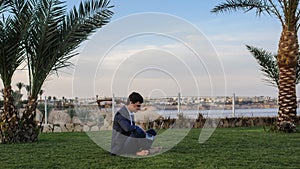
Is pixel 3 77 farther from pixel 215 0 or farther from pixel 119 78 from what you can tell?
pixel 215 0

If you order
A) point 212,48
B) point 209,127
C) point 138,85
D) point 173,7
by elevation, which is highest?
point 173,7

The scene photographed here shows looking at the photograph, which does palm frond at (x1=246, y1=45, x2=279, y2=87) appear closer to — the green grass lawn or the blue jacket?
the green grass lawn

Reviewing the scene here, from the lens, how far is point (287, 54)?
12.5 m

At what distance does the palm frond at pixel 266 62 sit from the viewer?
1659 centimetres

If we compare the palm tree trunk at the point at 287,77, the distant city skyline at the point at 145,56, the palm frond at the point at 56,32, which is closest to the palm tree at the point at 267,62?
the palm tree trunk at the point at 287,77

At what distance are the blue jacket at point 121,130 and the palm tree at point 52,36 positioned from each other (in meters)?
3.46

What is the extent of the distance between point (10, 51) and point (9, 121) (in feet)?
5.10

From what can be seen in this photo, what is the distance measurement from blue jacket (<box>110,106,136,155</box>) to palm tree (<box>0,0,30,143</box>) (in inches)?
143

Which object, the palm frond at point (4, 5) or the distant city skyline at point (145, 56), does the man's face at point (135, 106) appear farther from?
the palm frond at point (4, 5)

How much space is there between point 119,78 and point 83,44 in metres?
1.13

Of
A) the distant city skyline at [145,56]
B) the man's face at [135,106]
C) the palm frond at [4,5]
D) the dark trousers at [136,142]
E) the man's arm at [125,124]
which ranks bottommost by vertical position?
the dark trousers at [136,142]

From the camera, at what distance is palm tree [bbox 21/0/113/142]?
9.70 metres

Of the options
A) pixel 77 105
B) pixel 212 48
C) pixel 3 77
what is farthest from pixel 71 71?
pixel 77 105

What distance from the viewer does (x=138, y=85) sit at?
11.5 meters
